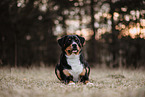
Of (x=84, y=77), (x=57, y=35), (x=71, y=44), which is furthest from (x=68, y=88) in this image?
(x=57, y=35)

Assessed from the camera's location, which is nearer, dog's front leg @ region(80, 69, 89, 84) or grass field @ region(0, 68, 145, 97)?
grass field @ region(0, 68, 145, 97)

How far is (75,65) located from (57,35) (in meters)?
7.68

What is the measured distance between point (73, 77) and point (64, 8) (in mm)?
7024

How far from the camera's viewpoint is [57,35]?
11484 mm

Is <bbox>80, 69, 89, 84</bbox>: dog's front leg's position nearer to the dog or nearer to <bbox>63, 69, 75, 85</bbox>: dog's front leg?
the dog

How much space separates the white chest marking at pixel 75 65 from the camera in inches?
157

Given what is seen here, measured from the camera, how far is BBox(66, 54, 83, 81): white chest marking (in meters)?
4.00

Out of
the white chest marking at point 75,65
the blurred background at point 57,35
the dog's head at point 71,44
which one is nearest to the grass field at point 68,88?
the white chest marking at point 75,65

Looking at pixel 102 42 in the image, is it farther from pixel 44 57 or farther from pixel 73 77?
pixel 73 77

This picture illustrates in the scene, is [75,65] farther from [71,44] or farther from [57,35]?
[57,35]

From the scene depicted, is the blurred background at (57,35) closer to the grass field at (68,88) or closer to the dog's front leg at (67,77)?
the grass field at (68,88)

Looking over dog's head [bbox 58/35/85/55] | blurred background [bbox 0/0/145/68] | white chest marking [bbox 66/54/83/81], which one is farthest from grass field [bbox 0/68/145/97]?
blurred background [bbox 0/0/145/68]

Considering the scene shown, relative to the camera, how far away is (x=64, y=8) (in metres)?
10.3

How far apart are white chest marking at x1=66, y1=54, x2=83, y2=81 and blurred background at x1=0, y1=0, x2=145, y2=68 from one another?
15.1 ft
